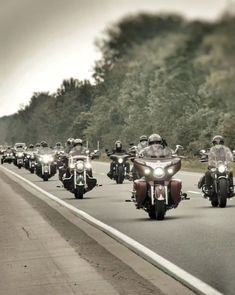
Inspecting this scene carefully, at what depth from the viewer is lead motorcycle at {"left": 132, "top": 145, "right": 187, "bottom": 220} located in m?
13.1

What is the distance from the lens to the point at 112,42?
2539 millimetres

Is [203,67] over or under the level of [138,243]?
over

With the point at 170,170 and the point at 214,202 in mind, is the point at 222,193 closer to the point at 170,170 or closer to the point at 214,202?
the point at 214,202

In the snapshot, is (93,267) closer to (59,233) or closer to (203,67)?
(59,233)

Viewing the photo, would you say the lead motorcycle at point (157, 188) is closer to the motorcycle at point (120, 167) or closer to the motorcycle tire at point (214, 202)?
the motorcycle tire at point (214, 202)

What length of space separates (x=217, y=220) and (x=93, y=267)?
581 cm

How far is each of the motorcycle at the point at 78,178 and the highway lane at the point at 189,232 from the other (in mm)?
679


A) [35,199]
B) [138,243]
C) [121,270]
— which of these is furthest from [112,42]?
[35,199]

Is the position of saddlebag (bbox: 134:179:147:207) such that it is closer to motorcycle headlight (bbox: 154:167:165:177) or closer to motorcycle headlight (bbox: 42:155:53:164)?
motorcycle headlight (bbox: 154:167:165:177)

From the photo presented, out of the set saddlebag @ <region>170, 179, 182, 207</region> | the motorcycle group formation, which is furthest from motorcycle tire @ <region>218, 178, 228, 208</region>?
saddlebag @ <region>170, 179, 182, 207</region>

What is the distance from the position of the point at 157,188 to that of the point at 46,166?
70.3 ft

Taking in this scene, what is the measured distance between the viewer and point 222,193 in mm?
15812

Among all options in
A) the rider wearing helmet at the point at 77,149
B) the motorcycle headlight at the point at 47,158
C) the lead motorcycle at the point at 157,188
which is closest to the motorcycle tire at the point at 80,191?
the rider wearing helmet at the point at 77,149

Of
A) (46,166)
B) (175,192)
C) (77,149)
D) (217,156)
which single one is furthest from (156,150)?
(46,166)
